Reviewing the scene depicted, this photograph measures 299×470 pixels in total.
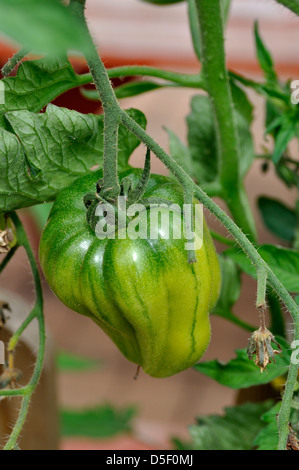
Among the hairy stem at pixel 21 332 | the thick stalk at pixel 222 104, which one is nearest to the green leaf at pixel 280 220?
the thick stalk at pixel 222 104

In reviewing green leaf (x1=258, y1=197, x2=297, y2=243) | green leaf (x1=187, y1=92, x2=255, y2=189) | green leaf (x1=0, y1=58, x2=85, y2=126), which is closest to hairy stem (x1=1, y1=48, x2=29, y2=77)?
green leaf (x1=0, y1=58, x2=85, y2=126)

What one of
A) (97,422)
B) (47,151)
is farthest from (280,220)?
(97,422)

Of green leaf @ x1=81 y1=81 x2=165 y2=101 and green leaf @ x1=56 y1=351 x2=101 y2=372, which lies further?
green leaf @ x1=56 y1=351 x2=101 y2=372

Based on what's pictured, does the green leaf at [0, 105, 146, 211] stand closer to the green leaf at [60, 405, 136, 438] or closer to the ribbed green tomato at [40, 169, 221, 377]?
the ribbed green tomato at [40, 169, 221, 377]

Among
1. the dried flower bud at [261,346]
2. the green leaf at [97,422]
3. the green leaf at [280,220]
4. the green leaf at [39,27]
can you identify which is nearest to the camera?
the green leaf at [39,27]

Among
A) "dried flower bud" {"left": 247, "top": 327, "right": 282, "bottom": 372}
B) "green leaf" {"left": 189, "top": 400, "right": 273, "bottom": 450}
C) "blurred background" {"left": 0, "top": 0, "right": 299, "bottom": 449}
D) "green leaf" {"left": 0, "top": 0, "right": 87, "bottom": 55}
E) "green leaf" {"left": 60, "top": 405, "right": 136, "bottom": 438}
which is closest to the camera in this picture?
"green leaf" {"left": 0, "top": 0, "right": 87, "bottom": 55}

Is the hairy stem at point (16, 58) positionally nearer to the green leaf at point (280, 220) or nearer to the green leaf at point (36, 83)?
the green leaf at point (36, 83)

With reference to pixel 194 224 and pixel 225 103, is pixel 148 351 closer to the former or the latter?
pixel 194 224
